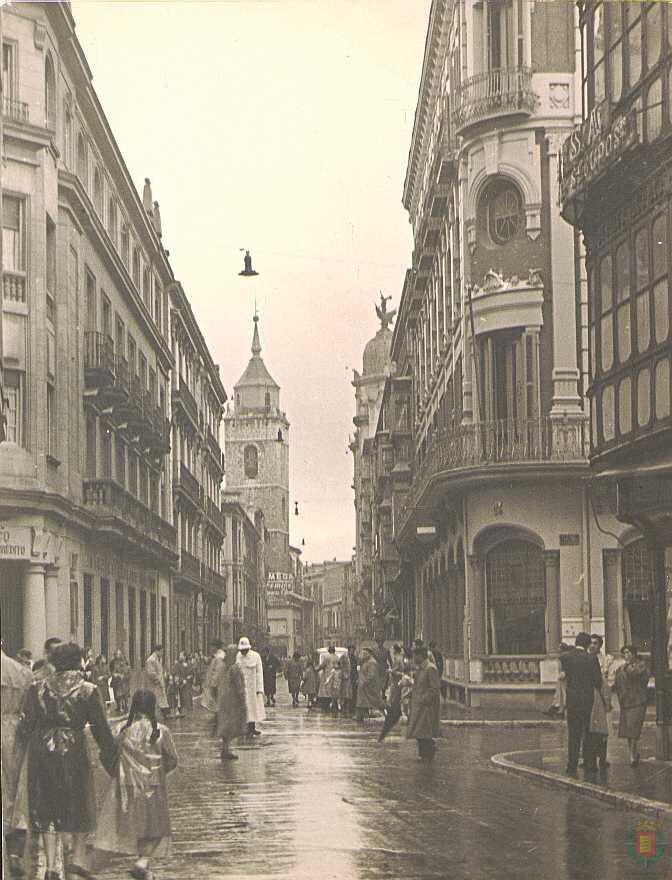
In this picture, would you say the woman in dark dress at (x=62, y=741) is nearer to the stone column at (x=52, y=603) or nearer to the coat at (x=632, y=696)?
the stone column at (x=52, y=603)

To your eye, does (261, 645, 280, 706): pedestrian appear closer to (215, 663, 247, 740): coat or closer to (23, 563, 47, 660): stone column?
(215, 663, 247, 740): coat

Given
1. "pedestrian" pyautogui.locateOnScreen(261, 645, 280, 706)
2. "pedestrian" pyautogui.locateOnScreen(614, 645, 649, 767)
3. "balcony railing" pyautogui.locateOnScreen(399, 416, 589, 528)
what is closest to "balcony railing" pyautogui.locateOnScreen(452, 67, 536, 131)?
"balcony railing" pyautogui.locateOnScreen(399, 416, 589, 528)

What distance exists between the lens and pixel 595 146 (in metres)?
23.9

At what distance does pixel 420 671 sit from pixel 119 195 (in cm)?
1092

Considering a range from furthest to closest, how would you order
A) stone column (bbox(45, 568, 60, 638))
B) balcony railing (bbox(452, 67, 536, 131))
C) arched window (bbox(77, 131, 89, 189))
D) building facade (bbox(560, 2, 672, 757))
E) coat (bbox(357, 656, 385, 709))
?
1. coat (bbox(357, 656, 385, 709))
2. balcony railing (bbox(452, 67, 536, 131))
3. building facade (bbox(560, 2, 672, 757))
4. arched window (bbox(77, 131, 89, 189))
5. stone column (bbox(45, 568, 60, 638))

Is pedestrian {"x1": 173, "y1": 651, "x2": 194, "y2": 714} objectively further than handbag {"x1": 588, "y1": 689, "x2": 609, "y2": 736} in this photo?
Yes

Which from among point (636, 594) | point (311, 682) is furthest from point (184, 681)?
point (311, 682)

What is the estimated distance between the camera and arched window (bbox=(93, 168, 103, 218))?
17000 mm

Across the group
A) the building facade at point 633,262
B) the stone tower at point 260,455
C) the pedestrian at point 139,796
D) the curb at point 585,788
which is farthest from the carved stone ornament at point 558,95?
the stone tower at point 260,455

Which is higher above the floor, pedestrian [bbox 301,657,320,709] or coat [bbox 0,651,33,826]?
coat [bbox 0,651,33,826]


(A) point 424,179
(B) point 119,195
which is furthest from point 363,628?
(B) point 119,195

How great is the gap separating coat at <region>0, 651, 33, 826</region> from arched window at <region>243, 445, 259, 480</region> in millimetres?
166303

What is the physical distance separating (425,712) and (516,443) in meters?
11.2

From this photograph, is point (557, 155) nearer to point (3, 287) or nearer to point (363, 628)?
point (3, 287)
